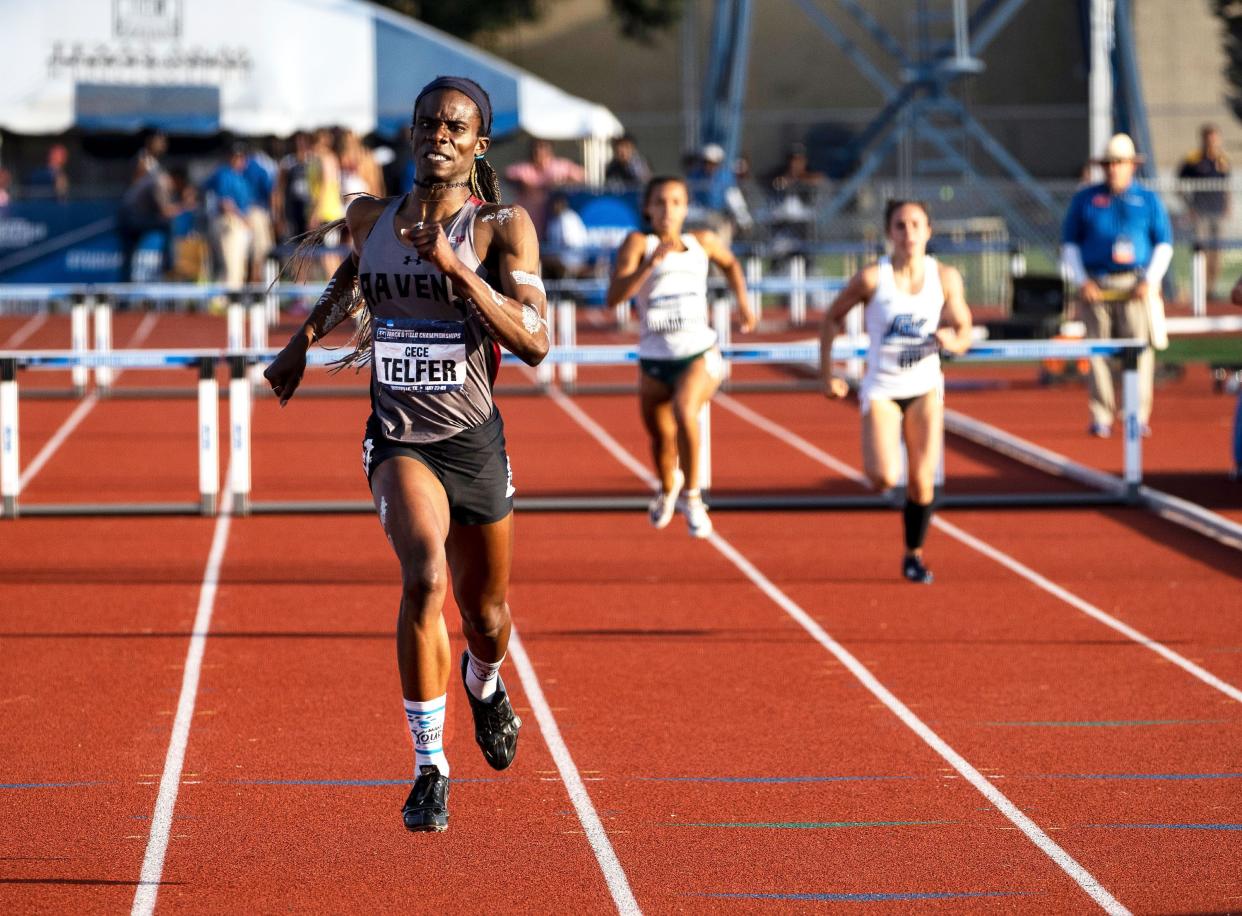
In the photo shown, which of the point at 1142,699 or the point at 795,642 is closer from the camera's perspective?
the point at 1142,699

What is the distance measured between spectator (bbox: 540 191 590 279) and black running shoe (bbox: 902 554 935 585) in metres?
15.6

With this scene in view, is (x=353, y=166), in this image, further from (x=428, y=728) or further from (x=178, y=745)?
(x=428, y=728)

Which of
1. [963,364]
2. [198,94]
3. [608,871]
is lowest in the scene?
[608,871]

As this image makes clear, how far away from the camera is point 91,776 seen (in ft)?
21.9

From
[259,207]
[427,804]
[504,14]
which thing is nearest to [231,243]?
[259,207]

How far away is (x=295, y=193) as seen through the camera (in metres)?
25.5

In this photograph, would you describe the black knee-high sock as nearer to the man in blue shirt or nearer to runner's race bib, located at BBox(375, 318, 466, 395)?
runner's race bib, located at BBox(375, 318, 466, 395)

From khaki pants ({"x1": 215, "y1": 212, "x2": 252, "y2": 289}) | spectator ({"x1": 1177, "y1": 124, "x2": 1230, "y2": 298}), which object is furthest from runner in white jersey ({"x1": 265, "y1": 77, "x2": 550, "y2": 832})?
spectator ({"x1": 1177, "y1": 124, "x2": 1230, "y2": 298})

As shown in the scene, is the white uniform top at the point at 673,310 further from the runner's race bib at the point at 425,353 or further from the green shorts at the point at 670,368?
the runner's race bib at the point at 425,353

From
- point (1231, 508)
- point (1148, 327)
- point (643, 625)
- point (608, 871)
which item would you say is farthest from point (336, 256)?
point (608, 871)

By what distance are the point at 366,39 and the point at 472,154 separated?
23.9 metres

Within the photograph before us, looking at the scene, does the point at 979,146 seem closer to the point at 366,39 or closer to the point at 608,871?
the point at 366,39

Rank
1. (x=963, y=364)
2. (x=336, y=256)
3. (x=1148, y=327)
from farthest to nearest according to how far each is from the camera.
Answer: (x=336, y=256), (x=963, y=364), (x=1148, y=327)

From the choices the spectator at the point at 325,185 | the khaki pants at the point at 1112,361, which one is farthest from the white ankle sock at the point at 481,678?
the spectator at the point at 325,185
